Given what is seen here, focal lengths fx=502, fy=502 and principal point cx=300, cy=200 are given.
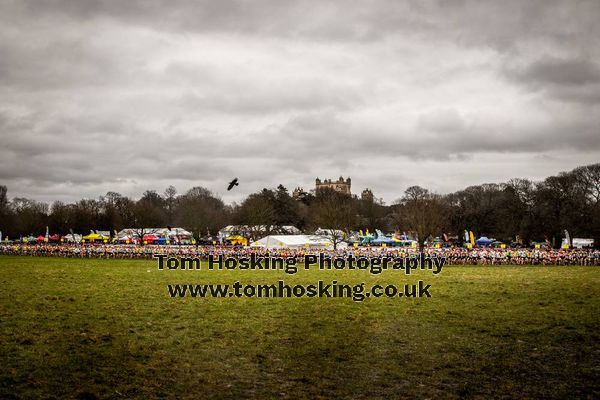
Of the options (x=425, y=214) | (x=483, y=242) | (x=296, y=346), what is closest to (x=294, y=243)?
(x=425, y=214)

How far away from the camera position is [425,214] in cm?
6325

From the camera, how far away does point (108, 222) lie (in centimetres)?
10206

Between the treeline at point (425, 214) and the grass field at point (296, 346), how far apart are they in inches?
1599

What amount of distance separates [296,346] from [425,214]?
53.6 meters

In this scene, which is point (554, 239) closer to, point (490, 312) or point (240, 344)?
point (490, 312)

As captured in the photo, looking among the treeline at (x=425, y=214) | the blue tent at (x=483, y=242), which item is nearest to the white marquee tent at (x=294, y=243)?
the treeline at (x=425, y=214)

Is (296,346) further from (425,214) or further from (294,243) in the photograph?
(425,214)

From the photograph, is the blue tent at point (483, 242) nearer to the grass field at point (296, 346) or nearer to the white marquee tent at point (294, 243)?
the white marquee tent at point (294, 243)

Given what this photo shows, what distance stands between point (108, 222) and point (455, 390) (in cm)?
10206

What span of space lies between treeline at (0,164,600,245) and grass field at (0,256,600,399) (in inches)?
1599

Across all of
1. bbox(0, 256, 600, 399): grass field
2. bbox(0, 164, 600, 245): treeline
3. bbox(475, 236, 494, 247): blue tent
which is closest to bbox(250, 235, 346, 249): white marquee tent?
bbox(0, 164, 600, 245): treeline

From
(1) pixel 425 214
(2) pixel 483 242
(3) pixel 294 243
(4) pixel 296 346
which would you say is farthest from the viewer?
(2) pixel 483 242

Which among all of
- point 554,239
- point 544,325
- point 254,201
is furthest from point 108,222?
point 544,325

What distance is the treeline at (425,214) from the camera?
69812 mm
